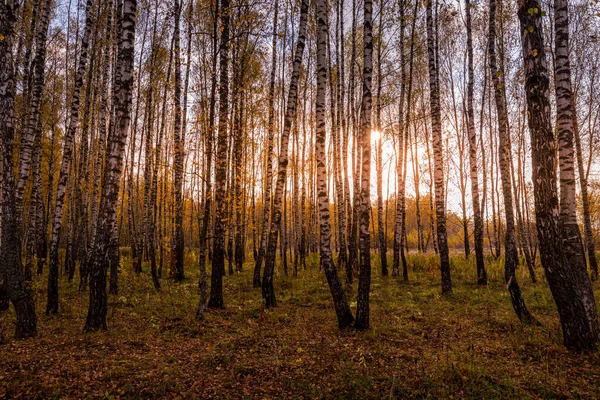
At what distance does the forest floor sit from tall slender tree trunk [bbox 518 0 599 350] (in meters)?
0.47

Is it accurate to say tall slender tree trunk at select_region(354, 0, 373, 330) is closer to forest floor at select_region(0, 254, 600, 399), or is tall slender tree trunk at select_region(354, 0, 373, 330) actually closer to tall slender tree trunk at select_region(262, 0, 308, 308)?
forest floor at select_region(0, 254, 600, 399)

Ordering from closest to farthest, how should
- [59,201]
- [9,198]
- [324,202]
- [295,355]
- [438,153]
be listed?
[295,355] < [9,198] < [324,202] < [59,201] < [438,153]

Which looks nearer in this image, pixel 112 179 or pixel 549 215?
pixel 549 215

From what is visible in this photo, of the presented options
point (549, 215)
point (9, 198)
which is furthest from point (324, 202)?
point (9, 198)

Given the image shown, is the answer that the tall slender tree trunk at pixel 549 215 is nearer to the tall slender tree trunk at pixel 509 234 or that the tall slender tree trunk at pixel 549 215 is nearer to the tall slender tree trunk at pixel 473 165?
the tall slender tree trunk at pixel 509 234

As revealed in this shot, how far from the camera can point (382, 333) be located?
6191 millimetres

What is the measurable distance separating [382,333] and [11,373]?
593 cm

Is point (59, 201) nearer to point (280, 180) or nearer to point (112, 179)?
point (112, 179)

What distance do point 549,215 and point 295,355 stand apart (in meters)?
4.73

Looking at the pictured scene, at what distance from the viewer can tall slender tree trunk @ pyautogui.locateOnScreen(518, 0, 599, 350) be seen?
482cm

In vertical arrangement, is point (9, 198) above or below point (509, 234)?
above

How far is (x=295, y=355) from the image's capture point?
206 inches

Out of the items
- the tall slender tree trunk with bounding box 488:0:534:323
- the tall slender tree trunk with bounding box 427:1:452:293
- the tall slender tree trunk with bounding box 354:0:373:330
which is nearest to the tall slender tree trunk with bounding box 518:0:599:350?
the tall slender tree trunk with bounding box 488:0:534:323

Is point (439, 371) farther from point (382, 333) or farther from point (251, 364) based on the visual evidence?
point (251, 364)
